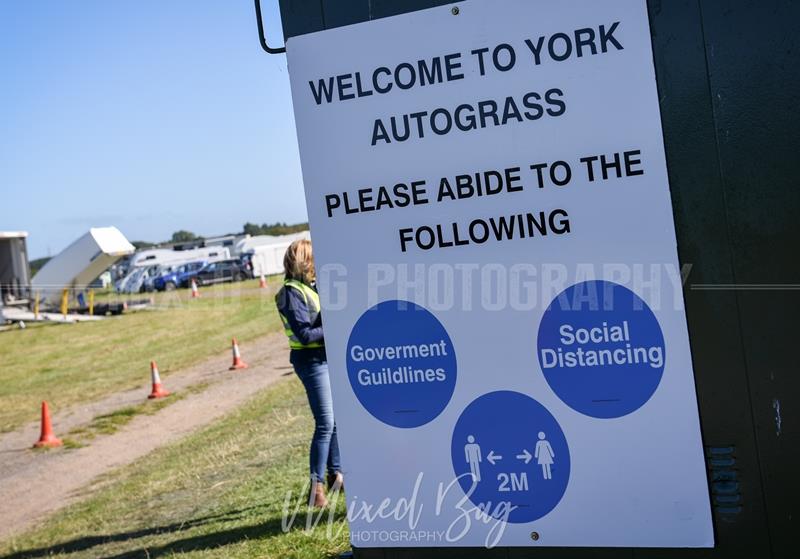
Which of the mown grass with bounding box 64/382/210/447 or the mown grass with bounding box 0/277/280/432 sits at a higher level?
the mown grass with bounding box 0/277/280/432

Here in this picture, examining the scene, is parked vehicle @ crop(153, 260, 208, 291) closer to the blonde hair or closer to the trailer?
the trailer

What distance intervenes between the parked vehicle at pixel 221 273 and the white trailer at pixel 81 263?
59.0 feet

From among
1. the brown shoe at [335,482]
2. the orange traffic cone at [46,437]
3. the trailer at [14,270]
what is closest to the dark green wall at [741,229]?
the brown shoe at [335,482]

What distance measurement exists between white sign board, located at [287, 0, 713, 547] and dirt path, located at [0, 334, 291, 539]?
263 inches

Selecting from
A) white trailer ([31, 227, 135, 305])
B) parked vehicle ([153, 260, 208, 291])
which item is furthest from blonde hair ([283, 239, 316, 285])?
parked vehicle ([153, 260, 208, 291])

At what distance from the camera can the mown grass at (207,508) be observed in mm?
5934

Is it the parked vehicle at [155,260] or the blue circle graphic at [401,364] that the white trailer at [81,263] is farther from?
the blue circle graphic at [401,364]

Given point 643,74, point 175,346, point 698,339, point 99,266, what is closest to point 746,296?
point 698,339

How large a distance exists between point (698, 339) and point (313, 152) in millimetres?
1441

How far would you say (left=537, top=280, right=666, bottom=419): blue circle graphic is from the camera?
285cm

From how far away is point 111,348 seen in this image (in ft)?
82.3

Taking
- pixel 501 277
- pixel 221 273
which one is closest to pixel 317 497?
pixel 501 277

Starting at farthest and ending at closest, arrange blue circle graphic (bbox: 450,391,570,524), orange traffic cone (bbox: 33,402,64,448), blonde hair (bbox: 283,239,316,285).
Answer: orange traffic cone (bbox: 33,402,64,448) → blonde hair (bbox: 283,239,316,285) → blue circle graphic (bbox: 450,391,570,524)

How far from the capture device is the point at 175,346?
23.9 m
